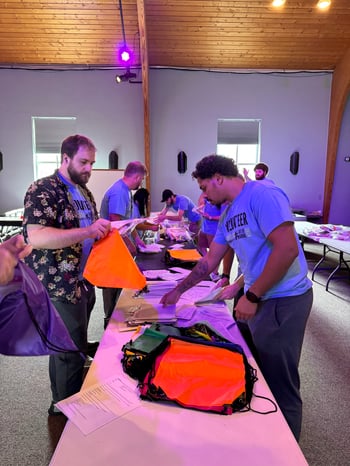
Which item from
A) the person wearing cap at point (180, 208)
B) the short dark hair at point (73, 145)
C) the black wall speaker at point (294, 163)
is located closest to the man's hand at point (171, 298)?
the short dark hair at point (73, 145)

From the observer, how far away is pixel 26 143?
26.2 ft

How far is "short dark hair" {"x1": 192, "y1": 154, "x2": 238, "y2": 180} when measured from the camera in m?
1.48

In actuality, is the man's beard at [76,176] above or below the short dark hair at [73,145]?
below

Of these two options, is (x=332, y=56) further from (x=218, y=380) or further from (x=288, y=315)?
(x=218, y=380)

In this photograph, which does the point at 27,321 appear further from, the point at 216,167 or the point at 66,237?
the point at 216,167

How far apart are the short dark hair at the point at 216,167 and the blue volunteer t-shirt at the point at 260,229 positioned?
0.10 meters

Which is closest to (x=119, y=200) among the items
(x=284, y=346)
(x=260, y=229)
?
(x=260, y=229)

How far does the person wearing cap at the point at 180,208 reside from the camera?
454 cm

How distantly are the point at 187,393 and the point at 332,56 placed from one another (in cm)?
864

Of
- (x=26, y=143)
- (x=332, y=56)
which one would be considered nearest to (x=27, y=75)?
(x=26, y=143)

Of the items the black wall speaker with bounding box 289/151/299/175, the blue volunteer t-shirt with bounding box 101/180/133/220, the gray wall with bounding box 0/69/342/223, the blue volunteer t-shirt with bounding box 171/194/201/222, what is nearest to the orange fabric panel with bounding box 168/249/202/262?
the blue volunteer t-shirt with bounding box 101/180/133/220

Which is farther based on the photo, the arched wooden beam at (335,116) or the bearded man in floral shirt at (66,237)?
the arched wooden beam at (335,116)

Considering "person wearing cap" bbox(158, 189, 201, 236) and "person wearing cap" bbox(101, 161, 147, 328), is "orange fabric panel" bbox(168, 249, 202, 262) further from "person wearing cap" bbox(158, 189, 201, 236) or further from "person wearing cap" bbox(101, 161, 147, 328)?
"person wearing cap" bbox(158, 189, 201, 236)

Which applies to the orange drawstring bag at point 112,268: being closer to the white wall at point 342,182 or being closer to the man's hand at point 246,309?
the man's hand at point 246,309
